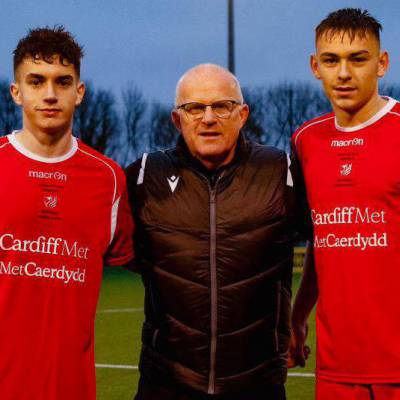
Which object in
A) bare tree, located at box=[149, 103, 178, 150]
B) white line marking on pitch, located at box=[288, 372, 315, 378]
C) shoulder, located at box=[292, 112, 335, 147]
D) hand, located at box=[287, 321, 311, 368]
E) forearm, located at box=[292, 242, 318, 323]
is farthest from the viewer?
bare tree, located at box=[149, 103, 178, 150]

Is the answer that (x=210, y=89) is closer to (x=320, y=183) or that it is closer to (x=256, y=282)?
(x=320, y=183)

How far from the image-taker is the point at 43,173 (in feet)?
12.9

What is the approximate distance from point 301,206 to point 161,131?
1619 inches

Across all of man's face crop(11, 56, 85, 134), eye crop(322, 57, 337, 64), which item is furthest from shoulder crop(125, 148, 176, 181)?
eye crop(322, 57, 337, 64)

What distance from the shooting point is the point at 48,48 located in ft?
13.1

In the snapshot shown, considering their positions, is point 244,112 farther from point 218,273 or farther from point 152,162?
point 218,273

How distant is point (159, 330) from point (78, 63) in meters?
1.48

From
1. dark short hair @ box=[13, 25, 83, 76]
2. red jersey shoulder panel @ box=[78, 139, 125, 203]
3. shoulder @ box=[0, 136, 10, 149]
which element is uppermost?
dark short hair @ box=[13, 25, 83, 76]

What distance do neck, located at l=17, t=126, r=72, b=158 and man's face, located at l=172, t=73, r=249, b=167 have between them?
64 cm

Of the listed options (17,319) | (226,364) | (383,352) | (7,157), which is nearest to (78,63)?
(7,157)

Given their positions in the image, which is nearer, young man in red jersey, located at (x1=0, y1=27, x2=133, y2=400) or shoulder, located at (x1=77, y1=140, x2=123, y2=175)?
young man in red jersey, located at (x1=0, y1=27, x2=133, y2=400)

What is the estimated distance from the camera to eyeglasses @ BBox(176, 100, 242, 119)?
13.5 ft

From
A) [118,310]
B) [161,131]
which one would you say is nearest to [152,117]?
[161,131]

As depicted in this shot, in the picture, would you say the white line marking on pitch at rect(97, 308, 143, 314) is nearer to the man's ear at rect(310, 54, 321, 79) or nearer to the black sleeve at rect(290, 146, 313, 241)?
the black sleeve at rect(290, 146, 313, 241)
